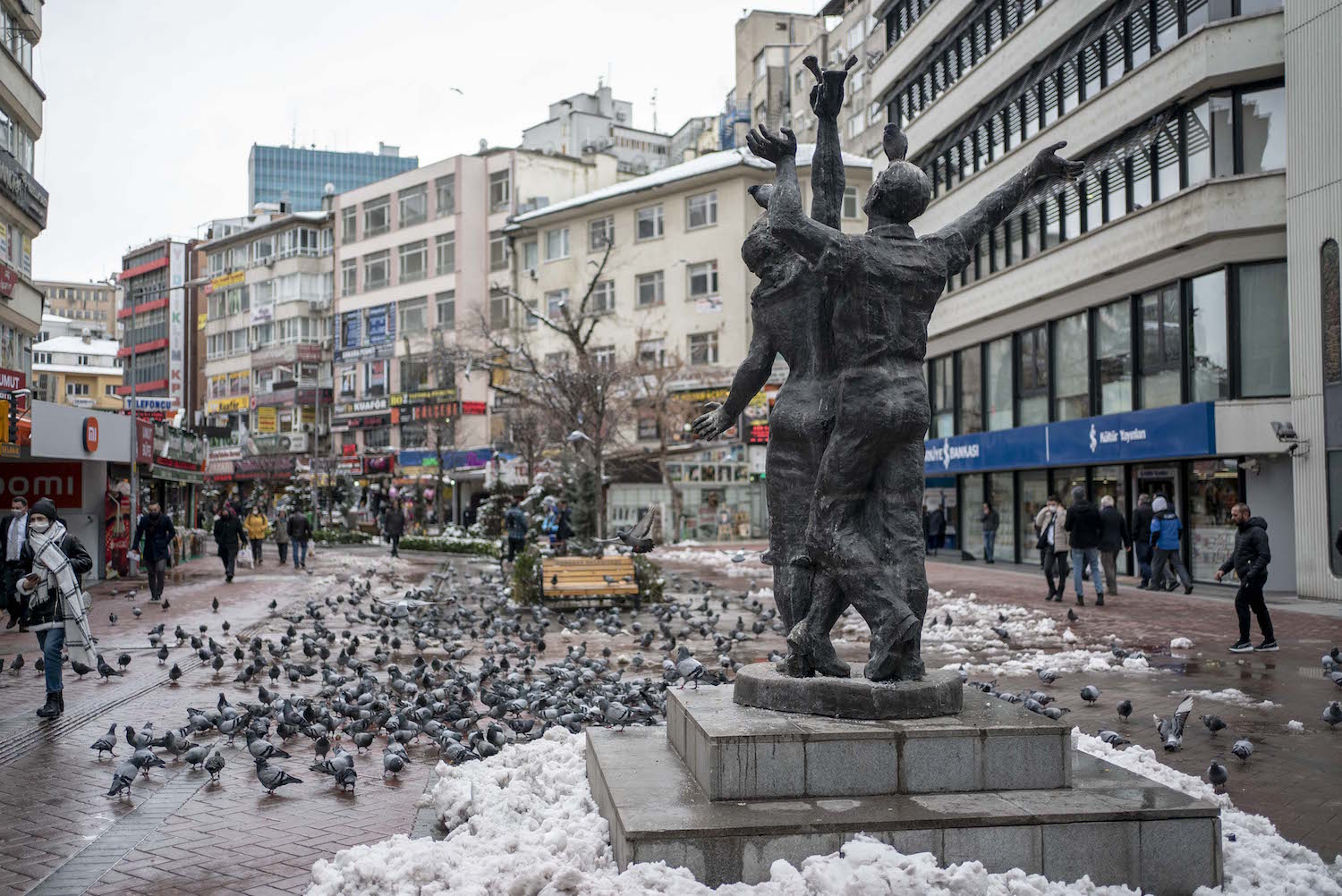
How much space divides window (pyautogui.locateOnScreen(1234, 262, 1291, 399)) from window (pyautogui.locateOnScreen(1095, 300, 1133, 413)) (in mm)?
3540

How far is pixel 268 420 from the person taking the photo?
7144cm

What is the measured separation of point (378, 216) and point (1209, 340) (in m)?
51.4

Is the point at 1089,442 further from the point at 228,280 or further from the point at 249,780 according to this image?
the point at 228,280

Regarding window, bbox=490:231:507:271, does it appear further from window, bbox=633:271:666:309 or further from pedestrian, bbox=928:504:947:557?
pedestrian, bbox=928:504:947:557

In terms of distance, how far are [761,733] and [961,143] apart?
31.9 meters

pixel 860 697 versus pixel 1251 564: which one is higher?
pixel 1251 564

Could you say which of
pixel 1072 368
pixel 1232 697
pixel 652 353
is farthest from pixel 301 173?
pixel 1232 697

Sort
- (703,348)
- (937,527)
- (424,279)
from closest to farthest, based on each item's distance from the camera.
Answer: (937,527) → (703,348) → (424,279)

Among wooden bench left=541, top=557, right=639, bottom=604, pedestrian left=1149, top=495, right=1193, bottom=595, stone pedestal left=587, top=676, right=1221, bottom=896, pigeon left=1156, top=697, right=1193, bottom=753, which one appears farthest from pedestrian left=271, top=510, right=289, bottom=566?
stone pedestal left=587, top=676, right=1221, bottom=896

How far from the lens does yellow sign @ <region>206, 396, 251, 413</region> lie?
244 feet

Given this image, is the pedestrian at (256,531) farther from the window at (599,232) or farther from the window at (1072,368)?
the window at (599,232)

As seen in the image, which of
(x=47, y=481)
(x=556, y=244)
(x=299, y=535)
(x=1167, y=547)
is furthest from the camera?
(x=556, y=244)

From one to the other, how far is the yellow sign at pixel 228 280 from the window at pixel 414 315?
653 inches

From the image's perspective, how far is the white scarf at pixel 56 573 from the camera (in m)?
9.63
